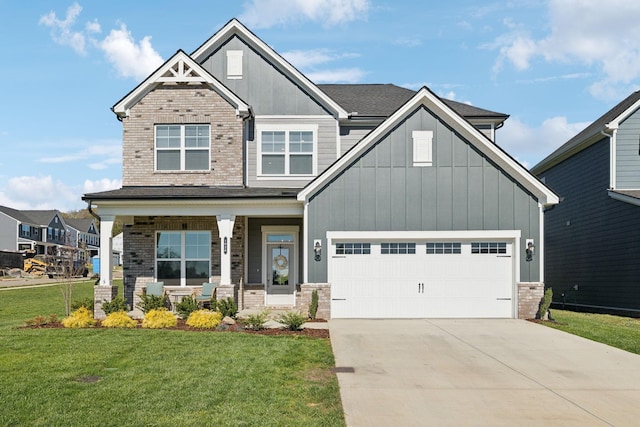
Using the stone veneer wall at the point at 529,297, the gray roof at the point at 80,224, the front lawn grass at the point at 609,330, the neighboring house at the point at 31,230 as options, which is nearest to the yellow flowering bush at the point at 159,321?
the stone veneer wall at the point at 529,297

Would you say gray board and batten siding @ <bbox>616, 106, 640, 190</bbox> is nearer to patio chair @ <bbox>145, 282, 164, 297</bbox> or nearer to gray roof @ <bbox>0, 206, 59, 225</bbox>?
patio chair @ <bbox>145, 282, 164, 297</bbox>

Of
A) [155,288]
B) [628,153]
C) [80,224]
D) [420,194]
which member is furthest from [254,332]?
[80,224]

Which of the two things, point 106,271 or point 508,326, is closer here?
point 508,326

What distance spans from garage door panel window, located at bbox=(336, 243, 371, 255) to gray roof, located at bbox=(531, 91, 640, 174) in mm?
10248

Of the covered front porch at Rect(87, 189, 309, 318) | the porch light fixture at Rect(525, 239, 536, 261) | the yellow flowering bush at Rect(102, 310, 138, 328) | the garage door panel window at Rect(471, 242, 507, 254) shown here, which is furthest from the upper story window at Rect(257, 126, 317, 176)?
the porch light fixture at Rect(525, 239, 536, 261)

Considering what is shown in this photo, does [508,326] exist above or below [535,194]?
below

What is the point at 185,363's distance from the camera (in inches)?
382

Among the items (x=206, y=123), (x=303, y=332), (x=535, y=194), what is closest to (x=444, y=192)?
(x=535, y=194)

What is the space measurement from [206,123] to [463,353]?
37.2ft

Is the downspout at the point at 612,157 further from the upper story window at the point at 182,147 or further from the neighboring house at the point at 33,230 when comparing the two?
the neighboring house at the point at 33,230

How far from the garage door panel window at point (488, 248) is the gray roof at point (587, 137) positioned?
24.1ft

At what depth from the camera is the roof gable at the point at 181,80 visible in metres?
18.5

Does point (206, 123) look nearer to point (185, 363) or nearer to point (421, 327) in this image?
point (421, 327)

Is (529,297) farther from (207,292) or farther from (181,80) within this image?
(181,80)
